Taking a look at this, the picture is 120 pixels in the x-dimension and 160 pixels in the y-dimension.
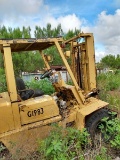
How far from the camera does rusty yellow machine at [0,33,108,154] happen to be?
4707 mm

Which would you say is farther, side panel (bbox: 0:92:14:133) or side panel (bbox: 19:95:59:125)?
side panel (bbox: 19:95:59:125)

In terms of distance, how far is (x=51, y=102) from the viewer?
520cm

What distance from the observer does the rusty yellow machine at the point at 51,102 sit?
15.4 feet

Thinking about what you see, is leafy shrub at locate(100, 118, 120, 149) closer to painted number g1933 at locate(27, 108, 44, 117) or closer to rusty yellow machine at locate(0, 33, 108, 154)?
rusty yellow machine at locate(0, 33, 108, 154)

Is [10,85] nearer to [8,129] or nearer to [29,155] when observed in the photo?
[8,129]

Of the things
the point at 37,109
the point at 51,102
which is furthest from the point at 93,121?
the point at 37,109

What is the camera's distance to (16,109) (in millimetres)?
4770

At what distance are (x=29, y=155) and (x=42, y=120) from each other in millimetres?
863

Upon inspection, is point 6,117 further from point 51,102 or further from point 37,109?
point 51,102

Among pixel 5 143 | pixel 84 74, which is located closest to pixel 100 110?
pixel 84 74

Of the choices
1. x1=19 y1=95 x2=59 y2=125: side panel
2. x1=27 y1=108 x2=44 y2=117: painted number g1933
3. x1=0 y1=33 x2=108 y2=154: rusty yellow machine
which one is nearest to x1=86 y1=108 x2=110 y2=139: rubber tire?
x1=0 y1=33 x2=108 y2=154: rusty yellow machine

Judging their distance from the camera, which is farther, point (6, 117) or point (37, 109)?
point (37, 109)

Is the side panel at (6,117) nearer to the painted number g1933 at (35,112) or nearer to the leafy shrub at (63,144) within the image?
the painted number g1933 at (35,112)

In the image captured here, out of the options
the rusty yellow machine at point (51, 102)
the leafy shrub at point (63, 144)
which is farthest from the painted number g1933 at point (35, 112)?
the leafy shrub at point (63, 144)
